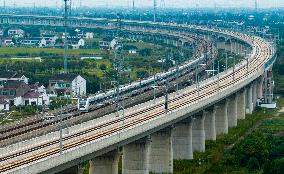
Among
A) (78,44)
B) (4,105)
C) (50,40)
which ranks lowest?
(4,105)

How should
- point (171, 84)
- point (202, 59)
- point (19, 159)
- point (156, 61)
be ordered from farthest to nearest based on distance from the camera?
point (156, 61) < point (202, 59) < point (171, 84) < point (19, 159)

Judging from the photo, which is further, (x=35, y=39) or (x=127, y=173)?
(x=35, y=39)

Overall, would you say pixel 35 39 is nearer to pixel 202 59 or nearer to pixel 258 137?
pixel 202 59

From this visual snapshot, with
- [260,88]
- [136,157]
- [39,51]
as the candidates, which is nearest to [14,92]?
[260,88]

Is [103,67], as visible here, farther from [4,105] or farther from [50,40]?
[50,40]

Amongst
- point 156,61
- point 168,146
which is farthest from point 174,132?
point 156,61

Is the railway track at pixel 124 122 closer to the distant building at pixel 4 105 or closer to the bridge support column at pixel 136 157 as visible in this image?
the bridge support column at pixel 136 157

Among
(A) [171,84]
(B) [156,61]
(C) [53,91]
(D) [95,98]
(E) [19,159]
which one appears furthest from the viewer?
(B) [156,61]
